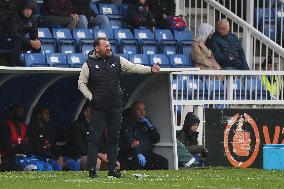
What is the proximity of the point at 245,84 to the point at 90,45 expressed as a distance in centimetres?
325

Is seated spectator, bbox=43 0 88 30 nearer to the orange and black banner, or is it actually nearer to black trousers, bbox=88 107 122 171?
the orange and black banner

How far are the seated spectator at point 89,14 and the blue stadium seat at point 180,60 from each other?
5.04 feet

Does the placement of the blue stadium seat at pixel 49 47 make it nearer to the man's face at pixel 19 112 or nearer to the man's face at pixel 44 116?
the man's face at pixel 44 116

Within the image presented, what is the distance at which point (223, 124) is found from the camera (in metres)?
24.4

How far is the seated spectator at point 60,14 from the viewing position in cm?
2562

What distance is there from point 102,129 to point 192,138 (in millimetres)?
5362

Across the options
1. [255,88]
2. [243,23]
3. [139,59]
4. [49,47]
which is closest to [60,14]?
[49,47]

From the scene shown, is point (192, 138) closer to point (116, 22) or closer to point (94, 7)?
point (116, 22)

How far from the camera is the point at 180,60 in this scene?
27.0 meters

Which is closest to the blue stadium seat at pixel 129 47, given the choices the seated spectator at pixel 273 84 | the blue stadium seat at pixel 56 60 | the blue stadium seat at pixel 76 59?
the blue stadium seat at pixel 76 59

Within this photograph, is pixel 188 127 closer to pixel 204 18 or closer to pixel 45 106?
pixel 45 106

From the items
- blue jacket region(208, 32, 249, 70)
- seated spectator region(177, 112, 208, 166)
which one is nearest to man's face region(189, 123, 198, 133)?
seated spectator region(177, 112, 208, 166)

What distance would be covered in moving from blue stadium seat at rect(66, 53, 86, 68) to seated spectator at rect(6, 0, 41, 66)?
2.43 feet

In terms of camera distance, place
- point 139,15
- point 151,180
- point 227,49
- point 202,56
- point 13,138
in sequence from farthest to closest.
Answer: point 227,49
point 139,15
point 202,56
point 13,138
point 151,180
